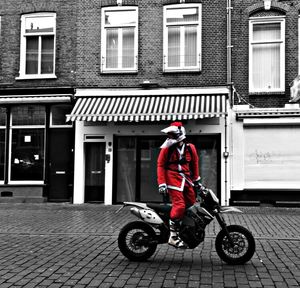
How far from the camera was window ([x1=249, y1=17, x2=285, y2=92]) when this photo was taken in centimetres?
1670

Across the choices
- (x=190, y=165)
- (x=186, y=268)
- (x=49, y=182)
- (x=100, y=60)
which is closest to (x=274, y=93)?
(x=100, y=60)

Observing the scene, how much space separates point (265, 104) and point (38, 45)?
877cm

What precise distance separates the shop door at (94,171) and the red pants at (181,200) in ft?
34.4

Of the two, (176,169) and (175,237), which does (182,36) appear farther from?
(175,237)

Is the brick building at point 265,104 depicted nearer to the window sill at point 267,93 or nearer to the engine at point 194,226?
the window sill at point 267,93

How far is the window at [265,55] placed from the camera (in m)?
16.7

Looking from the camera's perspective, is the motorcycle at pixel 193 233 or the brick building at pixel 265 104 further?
the brick building at pixel 265 104

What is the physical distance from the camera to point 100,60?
57.2 feet

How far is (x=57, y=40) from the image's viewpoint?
17.9m

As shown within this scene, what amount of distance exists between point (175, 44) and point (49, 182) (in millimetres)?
6857

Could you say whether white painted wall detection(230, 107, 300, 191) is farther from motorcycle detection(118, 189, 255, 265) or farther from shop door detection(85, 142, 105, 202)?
motorcycle detection(118, 189, 255, 265)

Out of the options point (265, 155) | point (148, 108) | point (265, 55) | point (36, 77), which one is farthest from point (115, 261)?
point (36, 77)

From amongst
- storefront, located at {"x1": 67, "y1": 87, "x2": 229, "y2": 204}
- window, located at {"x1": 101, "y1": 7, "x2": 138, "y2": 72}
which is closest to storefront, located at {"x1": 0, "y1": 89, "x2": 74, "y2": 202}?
storefront, located at {"x1": 67, "y1": 87, "x2": 229, "y2": 204}

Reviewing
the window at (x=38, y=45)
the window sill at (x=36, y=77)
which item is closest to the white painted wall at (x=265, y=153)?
the window sill at (x=36, y=77)
